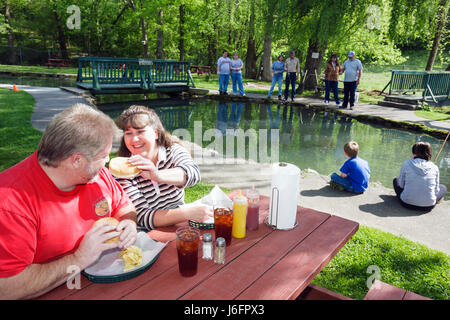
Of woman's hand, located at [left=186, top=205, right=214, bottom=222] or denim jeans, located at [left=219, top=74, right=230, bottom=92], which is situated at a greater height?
denim jeans, located at [left=219, top=74, right=230, bottom=92]

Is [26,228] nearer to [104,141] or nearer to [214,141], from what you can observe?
[104,141]

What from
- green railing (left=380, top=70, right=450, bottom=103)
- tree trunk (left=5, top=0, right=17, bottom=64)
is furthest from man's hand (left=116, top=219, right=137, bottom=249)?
tree trunk (left=5, top=0, right=17, bottom=64)

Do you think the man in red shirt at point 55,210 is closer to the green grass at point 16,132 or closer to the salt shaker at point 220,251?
the salt shaker at point 220,251

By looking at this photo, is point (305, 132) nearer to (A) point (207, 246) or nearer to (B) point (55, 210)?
(A) point (207, 246)

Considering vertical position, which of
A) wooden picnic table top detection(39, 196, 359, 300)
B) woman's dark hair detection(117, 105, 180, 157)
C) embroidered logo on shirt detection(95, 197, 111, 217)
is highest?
woman's dark hair detection(117, 105, 180, 157)

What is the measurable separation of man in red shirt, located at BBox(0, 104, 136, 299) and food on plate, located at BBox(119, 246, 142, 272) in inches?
1.4

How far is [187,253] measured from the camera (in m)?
1.55

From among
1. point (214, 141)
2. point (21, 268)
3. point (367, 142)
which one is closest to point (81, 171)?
point (21, 268)

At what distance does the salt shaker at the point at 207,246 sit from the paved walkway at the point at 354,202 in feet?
9.23

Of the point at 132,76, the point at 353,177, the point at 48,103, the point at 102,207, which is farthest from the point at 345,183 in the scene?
the point at 132,76

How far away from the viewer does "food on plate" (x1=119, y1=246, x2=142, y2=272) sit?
1.58m

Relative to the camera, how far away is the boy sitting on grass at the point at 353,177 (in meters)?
4.66

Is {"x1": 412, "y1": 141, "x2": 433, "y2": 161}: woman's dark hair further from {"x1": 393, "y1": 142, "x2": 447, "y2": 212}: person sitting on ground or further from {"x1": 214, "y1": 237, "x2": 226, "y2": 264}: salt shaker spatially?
{"x1": 214, "y1": 237, "x2": 226, "y2": 264}: salt shaker
